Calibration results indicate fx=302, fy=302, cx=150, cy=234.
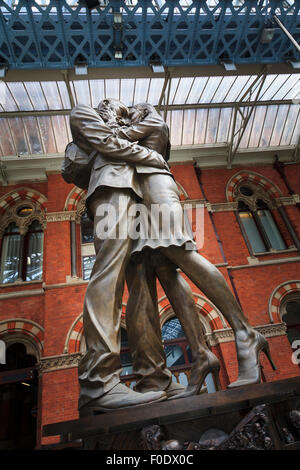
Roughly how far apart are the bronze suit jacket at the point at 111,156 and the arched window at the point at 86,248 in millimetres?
5951

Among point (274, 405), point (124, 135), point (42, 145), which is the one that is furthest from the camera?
point (42, 145)

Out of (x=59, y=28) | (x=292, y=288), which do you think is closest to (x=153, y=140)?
(x=59, y=28)

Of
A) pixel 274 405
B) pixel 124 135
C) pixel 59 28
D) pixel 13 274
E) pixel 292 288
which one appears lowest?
pixel 274 405

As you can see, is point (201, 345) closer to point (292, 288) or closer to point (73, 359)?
point (73, 359)

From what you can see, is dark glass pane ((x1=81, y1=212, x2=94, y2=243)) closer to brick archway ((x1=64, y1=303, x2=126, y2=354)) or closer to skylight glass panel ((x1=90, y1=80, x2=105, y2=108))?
brick archway ((x1=64, y1=303, x2=126, y2=354))

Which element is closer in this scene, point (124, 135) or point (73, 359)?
point (124, 135)

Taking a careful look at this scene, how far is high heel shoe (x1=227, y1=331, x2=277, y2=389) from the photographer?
64.9 inches

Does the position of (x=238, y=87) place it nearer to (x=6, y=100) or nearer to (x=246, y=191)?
(x=246, y=191)

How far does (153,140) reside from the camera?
2648 mm

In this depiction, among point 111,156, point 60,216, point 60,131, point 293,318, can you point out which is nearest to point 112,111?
point 111,156

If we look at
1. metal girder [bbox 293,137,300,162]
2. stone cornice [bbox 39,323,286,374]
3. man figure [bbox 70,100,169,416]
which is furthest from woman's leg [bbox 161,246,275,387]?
metal girder [bbox 293,137,300,162]

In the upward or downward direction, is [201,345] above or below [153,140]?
below
